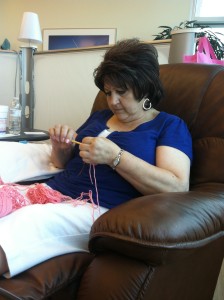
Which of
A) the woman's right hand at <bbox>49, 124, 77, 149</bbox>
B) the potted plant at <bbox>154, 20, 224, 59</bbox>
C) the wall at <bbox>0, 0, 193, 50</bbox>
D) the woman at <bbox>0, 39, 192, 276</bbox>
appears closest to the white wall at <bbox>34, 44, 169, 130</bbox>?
the potted plant at <bbox>154, 20, 224, 59</bbox>

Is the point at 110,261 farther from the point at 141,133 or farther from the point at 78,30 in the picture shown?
the point at 78,30

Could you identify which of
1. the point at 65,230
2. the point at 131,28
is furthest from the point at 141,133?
the point at 131,28

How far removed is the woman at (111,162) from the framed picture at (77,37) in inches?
96.3

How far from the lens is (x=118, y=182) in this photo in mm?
938

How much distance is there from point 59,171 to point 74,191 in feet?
0.80

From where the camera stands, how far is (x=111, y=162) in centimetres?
85

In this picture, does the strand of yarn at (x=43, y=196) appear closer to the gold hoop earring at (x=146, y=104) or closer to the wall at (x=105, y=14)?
the gold hoop earring at (x=146, y=104)

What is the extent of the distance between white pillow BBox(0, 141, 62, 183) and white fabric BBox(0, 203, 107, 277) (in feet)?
1.26

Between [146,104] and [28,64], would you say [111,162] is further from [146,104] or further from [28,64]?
[28,64]

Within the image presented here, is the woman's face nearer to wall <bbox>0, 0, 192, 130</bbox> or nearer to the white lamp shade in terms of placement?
wall <bbox>0, 0, 192, 130</bbox>

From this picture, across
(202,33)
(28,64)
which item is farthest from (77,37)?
(202,33)

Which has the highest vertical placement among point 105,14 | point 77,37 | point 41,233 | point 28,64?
point 105,14

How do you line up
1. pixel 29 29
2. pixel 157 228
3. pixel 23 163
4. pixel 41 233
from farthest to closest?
pixel 29 29 → pixel 23 163 → pixel 41 233 → pixel 157 228

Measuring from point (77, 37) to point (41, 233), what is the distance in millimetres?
3165
